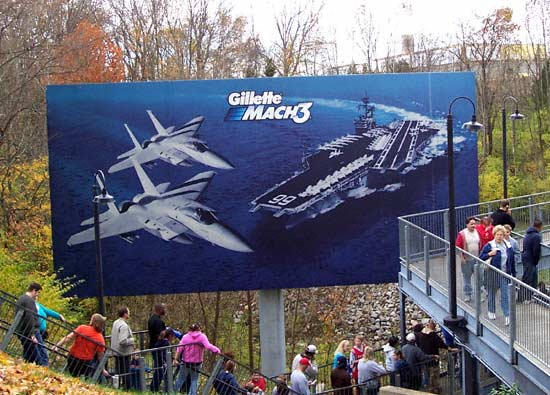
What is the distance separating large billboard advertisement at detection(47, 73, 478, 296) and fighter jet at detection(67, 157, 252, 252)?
3 cm

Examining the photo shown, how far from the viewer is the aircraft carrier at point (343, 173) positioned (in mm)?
24688

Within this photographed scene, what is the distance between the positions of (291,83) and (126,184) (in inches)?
240

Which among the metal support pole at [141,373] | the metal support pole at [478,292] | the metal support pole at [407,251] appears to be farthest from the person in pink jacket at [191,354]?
the metal support pole at [407,251]

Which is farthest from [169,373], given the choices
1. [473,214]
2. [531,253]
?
[473,214]

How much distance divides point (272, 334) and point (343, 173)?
19.0ft

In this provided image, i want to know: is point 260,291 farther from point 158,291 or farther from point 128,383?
point 128,383

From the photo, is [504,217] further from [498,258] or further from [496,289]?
[496,289]

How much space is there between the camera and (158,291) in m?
24.7

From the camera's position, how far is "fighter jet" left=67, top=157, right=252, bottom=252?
80.1 ft

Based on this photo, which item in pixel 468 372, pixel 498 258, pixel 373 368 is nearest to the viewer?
pixel 498 258

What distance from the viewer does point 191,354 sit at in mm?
13828

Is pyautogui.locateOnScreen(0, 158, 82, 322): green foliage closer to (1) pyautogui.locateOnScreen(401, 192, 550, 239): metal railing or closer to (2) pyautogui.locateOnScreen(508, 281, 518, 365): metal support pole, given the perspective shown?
(1) pyautogui.locateOnScreen(401, 192, 550, 239): metal railing

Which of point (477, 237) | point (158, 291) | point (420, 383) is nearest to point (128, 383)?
point (420, 383)

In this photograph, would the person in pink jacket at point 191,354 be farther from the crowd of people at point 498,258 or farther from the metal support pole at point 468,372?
the metal support pole at point 468,372
